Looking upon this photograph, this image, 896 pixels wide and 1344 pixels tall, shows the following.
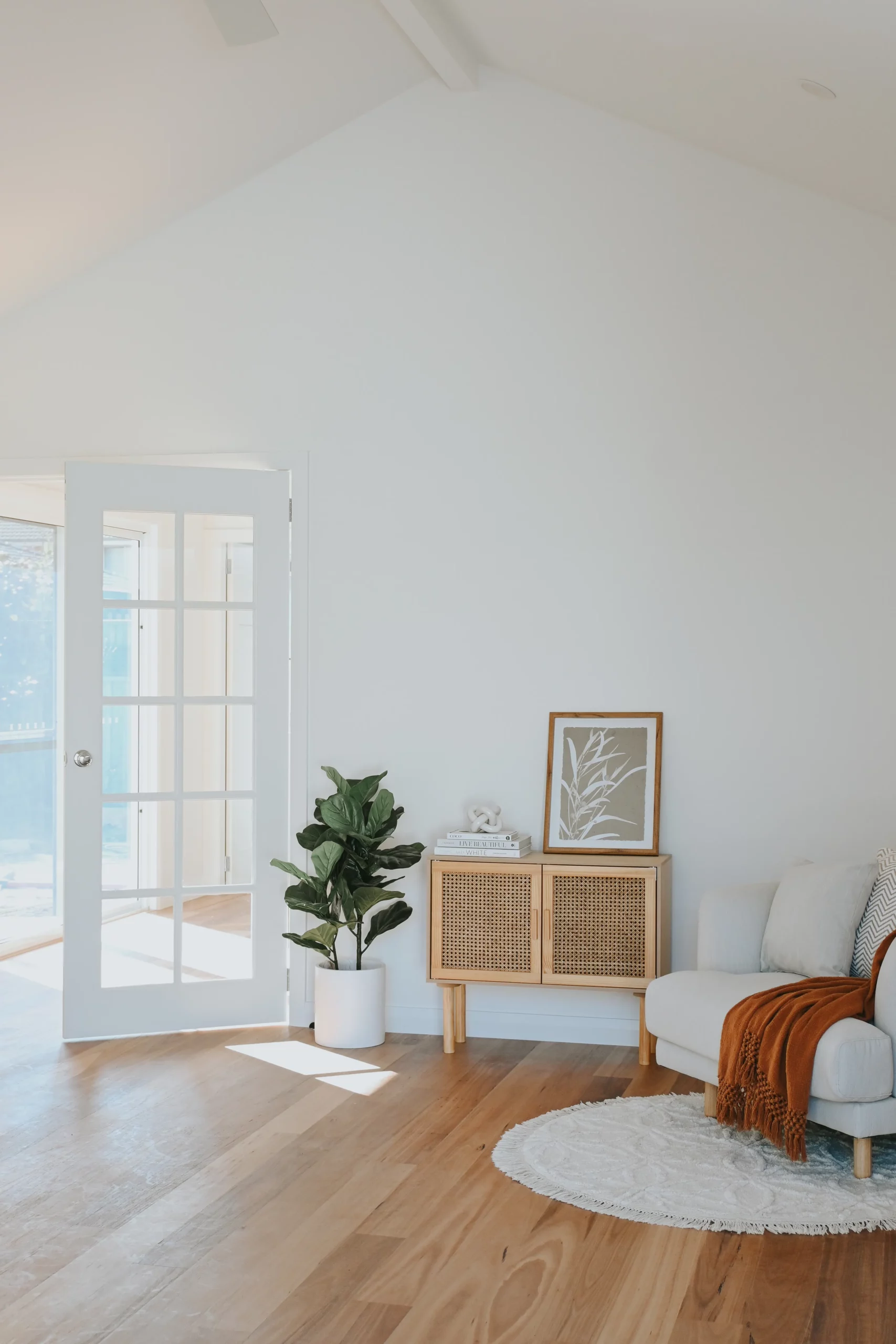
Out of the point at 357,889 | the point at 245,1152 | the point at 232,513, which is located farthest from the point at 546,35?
the point at 245,1152

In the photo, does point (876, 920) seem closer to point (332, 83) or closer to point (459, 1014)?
point (459, 1014)

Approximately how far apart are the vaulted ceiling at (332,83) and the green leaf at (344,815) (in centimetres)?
232

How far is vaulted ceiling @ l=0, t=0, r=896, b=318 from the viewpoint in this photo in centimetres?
352

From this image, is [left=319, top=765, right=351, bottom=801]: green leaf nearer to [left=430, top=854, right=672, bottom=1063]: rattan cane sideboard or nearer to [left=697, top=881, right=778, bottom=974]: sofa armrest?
[left=430, top=854, right=672, bottom=1063]: rattan cane sideboard

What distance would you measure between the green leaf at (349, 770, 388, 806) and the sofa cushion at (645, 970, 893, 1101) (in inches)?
46.1

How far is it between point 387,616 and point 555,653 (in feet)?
2.15

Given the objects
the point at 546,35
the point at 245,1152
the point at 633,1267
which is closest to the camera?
the point at 633,1267

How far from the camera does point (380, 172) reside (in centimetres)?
486

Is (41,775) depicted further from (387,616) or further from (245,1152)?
(245,1152)

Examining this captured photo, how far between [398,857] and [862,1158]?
72.8 inches

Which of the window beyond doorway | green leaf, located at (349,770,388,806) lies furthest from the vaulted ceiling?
green leaf, located at (349,770,388,806)

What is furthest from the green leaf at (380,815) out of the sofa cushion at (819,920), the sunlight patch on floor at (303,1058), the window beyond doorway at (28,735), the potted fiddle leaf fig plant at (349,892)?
the window beyond doorway at (28,735)

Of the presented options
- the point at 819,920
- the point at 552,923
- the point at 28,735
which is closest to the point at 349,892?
the point at 552,923

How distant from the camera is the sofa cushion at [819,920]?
364 cm
